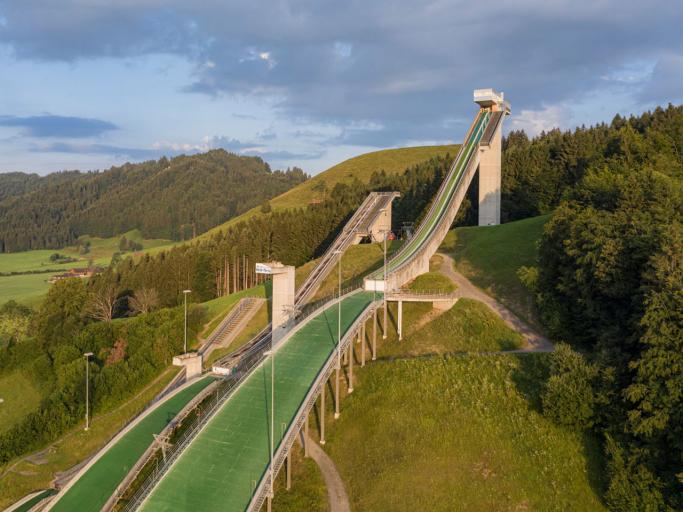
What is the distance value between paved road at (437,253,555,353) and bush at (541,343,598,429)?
10183mm

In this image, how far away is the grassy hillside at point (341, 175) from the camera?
166m

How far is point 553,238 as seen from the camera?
48.2 m

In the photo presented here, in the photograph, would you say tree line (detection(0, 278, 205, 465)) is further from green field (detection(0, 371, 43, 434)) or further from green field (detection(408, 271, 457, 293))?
green field (detection(408, 271, 457, 293))

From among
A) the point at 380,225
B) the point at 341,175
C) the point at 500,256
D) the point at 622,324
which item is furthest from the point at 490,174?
the point at 341,175

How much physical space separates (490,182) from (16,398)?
212 ft

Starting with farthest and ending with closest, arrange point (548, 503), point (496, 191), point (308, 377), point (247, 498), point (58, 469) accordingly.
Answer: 1. point (496, 191)
2. point (58, 469)
3. point (308, 377)
4. point (548, 503)
5. point (247, 498)

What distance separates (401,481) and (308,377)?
8294 mm

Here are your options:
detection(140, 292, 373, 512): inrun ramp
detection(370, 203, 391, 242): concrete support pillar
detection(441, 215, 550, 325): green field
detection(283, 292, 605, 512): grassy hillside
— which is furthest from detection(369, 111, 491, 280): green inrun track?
detection(140, 292, 373, 512): inrun ramp

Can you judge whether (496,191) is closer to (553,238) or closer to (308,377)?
(553,238)

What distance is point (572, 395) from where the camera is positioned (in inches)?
1299

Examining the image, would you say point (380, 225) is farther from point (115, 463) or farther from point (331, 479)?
point (115, 463)

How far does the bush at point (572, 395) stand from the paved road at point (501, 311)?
10183mm

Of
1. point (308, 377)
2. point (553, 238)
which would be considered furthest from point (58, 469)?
point (553, 238)

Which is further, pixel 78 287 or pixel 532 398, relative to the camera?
pixel 78 287
